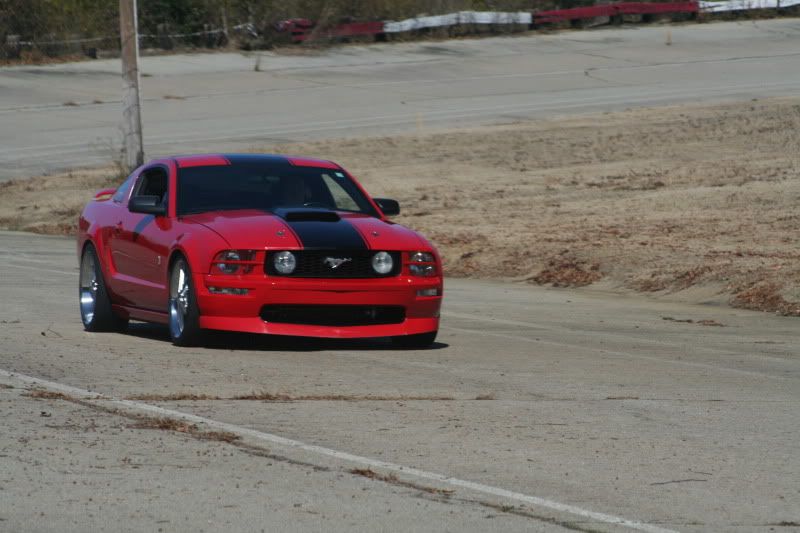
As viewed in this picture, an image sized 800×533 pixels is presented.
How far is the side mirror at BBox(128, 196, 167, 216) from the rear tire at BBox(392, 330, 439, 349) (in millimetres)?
2077

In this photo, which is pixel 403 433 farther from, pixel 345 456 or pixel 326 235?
pixel 326 235

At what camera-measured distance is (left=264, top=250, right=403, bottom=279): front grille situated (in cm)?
1212

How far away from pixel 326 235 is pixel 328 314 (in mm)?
586

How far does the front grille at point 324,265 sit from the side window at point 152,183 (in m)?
2.00

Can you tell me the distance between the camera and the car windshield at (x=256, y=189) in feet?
43.1

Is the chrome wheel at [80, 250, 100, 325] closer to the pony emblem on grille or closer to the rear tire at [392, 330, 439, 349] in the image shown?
the pony emblem on grille

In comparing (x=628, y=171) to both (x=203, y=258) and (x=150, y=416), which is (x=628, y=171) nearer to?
(x=203, y=258)

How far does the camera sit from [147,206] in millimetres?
12930

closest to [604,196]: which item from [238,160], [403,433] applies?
[238,160]

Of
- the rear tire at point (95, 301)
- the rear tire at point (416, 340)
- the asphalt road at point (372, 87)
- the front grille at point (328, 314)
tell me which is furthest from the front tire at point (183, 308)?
the asphalt road at point (372, 87)

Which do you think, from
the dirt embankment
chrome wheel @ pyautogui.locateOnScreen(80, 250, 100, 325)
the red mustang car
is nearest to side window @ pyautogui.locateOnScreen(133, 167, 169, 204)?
the red mustang car

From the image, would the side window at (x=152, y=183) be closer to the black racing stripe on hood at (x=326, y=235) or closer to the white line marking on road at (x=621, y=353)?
the black racing stripe on hood at (x=326, y=235)

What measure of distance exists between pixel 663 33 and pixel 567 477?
55818mm

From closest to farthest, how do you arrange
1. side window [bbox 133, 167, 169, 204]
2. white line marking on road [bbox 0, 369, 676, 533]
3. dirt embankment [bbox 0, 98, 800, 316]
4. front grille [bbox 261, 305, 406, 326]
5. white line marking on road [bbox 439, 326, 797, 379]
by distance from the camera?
white line marking on road [bbox 0, 369, 676, 533] < white line marking on road [bbox 439, 326, 797, 379] < front grille [bbox 261, 305, 406, 326] < side window [bbox 133, 167, 169, 204] < dirt embankment [bbox 0, 98, 800, 316]
